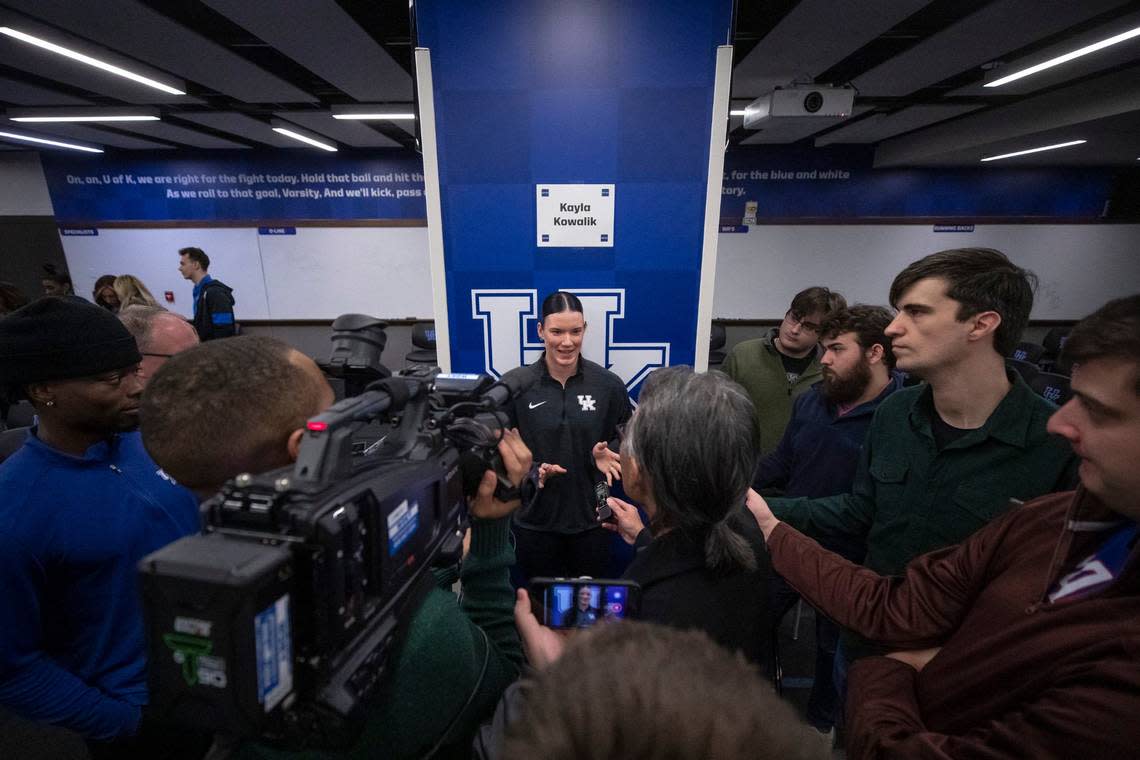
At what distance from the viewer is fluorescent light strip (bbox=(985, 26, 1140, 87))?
2840 mm

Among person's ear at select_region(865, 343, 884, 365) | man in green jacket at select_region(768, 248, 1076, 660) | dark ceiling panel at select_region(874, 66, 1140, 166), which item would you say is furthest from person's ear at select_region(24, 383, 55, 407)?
dark ceiling panel at select_region(874, 66, 1140, 166)

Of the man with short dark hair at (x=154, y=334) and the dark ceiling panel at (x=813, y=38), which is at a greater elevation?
the dark ceiling panel at (x=813, y=38)

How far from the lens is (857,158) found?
6363mm

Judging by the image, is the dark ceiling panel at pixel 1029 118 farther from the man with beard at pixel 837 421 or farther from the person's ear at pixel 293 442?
the person's ear at pixel 293 442

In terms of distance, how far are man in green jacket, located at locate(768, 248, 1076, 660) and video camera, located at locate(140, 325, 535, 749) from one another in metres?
1.31

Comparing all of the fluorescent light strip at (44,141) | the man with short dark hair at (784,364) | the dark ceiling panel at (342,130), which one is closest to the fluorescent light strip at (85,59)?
the dark ceiling panel at (342,130)

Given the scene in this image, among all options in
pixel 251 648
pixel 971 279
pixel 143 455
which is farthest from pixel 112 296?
pixel 971 279

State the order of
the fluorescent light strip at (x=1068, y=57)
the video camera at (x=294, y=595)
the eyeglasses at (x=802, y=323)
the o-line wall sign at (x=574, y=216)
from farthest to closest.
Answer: the fluorescent light strip at (x=1068, y=57)
the eyeglasses at (x=802, y=323)
the o-line wall sign at (x=574, y=216)
the video camera at (x=294, y=595)

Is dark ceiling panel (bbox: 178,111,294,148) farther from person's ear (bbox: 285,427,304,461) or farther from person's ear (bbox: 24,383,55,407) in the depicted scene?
person's ear (bbox: 285,427,304,461)

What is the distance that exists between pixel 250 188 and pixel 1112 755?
8664 millimetres

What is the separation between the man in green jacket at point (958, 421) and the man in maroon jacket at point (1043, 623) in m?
0.33

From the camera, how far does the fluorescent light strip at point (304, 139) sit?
5142 mm

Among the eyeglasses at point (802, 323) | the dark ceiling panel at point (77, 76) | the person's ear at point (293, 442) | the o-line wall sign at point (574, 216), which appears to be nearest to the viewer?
the person's ear at point (293, 442)

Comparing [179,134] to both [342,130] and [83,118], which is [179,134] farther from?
[342,130]
